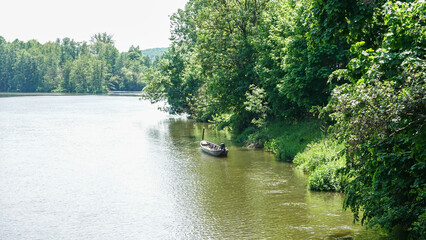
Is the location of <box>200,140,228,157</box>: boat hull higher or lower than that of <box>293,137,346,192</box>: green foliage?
lower

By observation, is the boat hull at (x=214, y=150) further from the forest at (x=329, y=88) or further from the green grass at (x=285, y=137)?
the forest at (x=329, y=88)

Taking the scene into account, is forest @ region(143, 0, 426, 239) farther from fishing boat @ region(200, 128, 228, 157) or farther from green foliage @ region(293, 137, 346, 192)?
fishing boat @ region(200, 128, 228, 157)

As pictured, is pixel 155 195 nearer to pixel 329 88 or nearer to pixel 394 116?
pixel 329 88

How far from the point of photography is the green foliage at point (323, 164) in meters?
21.0

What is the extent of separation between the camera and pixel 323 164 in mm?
22688

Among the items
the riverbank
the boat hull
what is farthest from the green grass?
the boat hull

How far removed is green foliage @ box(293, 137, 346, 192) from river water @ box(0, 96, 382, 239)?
1.93ft

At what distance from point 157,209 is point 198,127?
34102mm

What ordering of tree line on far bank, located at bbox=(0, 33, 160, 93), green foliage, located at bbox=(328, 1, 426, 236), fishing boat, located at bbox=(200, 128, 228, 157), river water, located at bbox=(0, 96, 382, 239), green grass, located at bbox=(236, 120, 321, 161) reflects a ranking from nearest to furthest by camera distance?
green foliage, located at bbox=(328, 1, 426, 236), river water, located at bbox=(0, 96, 382, 239), green grass, located at bbox=(236, 120, 321, 161), fishing boat, located at bbox=(200, 128, 228, 157), tree line on far bank, located at bbox=(0, 33, 160, 93)

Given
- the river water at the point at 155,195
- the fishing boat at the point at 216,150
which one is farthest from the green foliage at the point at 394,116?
the fishing boat at the point at 216,150

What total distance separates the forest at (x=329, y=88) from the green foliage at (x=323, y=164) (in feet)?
0.20

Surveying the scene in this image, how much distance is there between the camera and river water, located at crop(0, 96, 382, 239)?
55.2 ft

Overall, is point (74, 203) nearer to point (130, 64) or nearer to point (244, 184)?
point (244, 184)

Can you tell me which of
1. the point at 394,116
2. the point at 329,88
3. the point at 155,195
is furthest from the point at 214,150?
the point at 394,116
